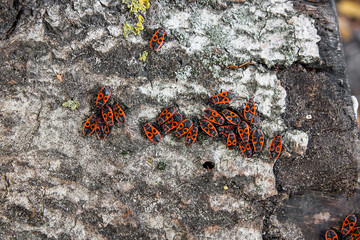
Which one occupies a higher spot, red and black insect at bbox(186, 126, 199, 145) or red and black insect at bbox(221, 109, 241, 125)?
red and black insect at bbox(221, 109, 241, 125)

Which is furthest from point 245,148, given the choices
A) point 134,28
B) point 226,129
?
point 134,28

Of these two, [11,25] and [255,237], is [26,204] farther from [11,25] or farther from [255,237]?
[255,237]

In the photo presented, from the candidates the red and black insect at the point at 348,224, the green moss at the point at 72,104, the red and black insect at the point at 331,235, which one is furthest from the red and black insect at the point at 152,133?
the red and black insect at the point at 348,224

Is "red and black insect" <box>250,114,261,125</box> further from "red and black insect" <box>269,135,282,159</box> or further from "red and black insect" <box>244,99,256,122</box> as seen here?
"red and black insect" <box>269,135,282,159</box>

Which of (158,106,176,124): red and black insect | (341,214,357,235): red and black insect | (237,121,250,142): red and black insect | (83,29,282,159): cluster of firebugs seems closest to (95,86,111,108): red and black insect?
(83,29,282,159): cluster of firebugs

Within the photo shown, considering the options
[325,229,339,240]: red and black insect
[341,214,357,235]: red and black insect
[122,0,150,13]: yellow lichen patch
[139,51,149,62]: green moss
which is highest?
[122,0,150,13]: yellow lichen patch

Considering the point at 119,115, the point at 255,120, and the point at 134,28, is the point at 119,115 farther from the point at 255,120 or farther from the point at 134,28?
the point at 255,120

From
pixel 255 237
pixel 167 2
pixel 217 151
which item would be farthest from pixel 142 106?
pixel 255 237
